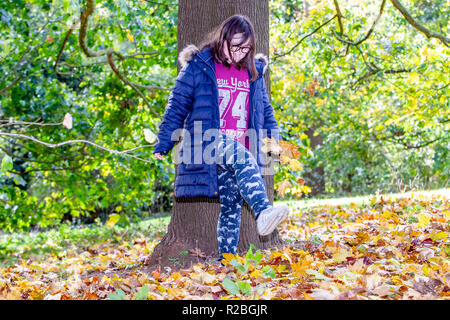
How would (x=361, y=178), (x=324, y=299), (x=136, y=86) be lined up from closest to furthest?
(x=324, y=299) → (x=136, y=86) → (x=361, y=178)

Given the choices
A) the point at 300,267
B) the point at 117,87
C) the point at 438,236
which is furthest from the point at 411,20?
the point at 117,87

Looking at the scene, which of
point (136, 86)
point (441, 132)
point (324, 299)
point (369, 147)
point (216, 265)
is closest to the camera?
point (324, 299)

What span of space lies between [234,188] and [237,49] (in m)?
1.16

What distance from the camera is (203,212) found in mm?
4375

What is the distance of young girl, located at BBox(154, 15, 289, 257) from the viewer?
150 inches

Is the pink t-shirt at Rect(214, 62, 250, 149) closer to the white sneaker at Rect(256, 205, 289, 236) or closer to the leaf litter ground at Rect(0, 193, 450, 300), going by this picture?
the white sneaker at Rect(256, 205, 289, 236)

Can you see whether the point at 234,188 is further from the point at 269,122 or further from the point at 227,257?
the point at 269,122

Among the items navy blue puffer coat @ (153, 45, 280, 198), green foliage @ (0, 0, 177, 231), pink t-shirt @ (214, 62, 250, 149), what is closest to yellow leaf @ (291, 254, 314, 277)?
navy blue puffer coat @ (153, 45, 280, 198)

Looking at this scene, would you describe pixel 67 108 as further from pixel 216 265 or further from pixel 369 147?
pixel 369 147

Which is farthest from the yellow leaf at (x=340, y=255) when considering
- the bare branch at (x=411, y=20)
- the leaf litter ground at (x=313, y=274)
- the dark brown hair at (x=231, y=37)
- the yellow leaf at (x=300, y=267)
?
the bare branch at (x=411, y=20)

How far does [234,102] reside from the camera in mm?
3990

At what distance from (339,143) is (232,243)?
1123cm

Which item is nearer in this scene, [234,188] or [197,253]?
[234,188]
